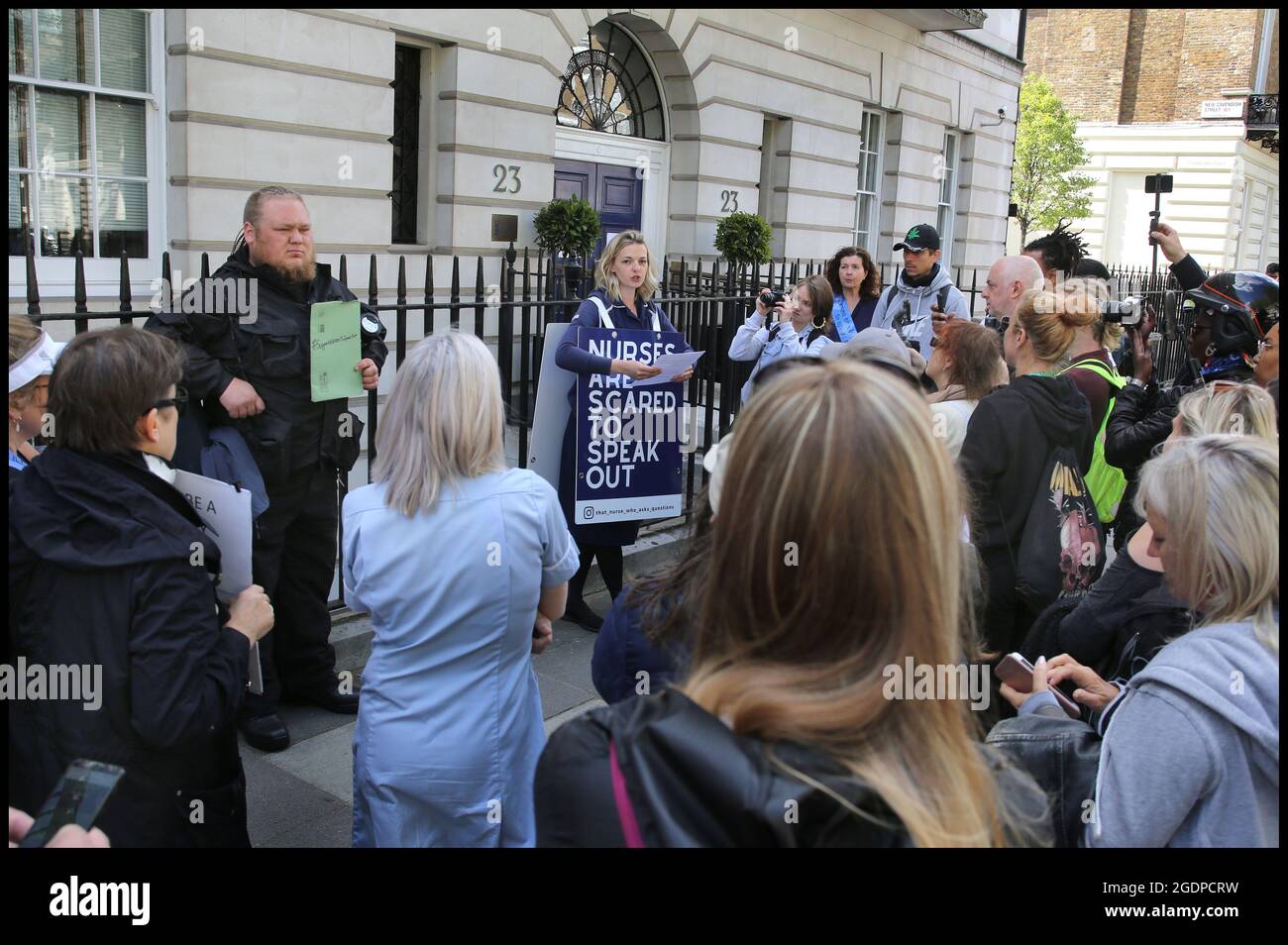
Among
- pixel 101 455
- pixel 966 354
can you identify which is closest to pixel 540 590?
pixel 101 455

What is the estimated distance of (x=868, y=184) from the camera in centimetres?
1711

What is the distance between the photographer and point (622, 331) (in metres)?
5.41

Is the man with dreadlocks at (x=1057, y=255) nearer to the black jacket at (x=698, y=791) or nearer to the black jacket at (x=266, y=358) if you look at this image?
the black jacket at (x=266, y=358)

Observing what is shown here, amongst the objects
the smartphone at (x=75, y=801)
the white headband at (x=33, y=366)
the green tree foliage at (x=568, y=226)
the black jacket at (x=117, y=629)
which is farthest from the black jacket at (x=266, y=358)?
the green tree foliage at (x=568, y=226)

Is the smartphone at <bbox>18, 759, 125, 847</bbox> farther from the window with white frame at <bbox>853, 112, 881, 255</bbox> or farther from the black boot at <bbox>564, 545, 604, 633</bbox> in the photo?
the window with white frame at <bbox>853, 112, 881, 255</bbox>

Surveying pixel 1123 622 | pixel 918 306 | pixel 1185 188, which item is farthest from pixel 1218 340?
pixel 1185 188

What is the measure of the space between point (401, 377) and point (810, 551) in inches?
65.0

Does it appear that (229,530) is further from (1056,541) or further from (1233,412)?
(1233,412)

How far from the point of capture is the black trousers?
4254 millimetres

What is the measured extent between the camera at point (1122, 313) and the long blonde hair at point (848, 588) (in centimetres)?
345

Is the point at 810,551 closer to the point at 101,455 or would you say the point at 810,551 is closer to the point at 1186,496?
the point at 1186,496

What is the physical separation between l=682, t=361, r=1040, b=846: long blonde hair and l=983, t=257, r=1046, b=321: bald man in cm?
419

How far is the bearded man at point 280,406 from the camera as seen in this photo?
3.92m

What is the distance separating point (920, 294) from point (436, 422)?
15.4 ft
